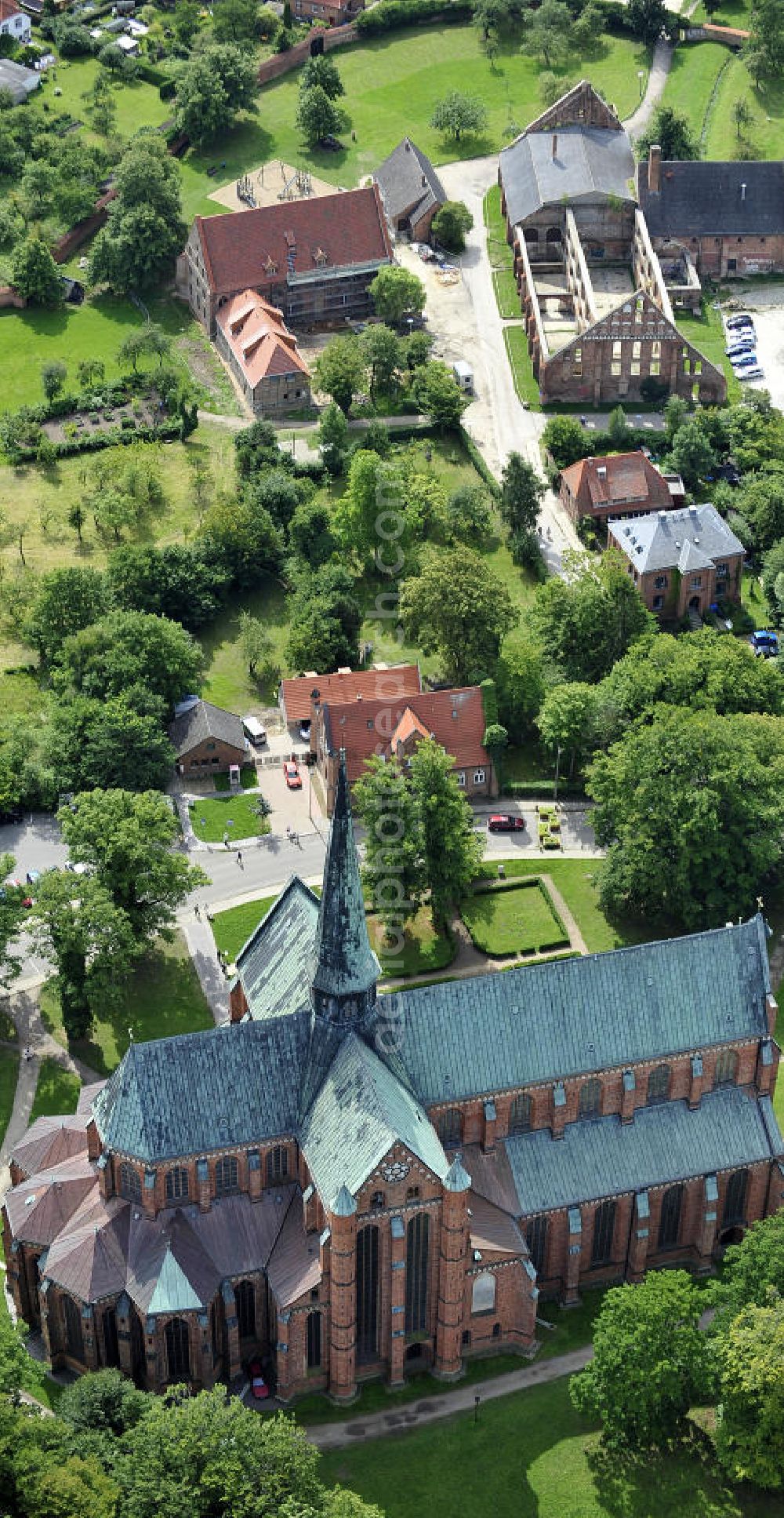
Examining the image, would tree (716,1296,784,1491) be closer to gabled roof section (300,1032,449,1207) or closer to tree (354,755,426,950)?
gabled roof section (300,1032,449,1207)

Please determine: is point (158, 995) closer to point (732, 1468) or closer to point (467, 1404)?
point (467, 1404)

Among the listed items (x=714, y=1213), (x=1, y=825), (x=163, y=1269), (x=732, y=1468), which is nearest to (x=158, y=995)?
(x=1, y=825)

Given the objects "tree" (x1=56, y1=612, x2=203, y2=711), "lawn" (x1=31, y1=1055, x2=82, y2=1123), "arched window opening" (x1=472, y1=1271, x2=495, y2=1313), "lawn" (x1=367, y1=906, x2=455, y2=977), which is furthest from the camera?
"tree" (x1=56, y1=612, x2=203, y2=711)

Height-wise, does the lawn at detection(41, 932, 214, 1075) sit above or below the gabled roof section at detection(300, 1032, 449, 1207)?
below

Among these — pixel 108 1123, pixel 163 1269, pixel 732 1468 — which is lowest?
pixel 732 1468

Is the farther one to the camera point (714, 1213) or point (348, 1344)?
point (714, 1213)

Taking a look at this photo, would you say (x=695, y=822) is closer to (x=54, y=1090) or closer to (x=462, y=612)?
(x=462, y=612)

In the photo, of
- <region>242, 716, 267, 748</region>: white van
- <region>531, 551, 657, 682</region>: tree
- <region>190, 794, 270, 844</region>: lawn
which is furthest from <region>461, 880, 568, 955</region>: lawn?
<region>242, 716, 267, 748</region>: white van

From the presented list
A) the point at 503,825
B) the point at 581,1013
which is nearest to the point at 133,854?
the point at 503,825

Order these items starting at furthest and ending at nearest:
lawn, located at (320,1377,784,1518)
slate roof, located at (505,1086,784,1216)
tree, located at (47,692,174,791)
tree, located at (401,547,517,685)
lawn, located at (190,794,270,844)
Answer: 1. tree, located at (401,547,517,685)
2. lawn, located at (190,794,270,844)
3. tree, located at (47,692,174,791)
4. slate roof, located at (505,1086,784,1216)
5. lawn, located at (320,1377,784,1518)
